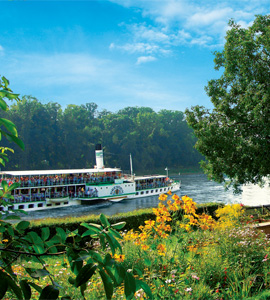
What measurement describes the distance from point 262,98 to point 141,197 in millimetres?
24879

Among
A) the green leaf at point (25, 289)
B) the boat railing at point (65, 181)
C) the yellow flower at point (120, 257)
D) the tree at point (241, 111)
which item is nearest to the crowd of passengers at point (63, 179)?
the boat railing at point (65, 181)

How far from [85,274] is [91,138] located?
233 feet

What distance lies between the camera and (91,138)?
71125mm

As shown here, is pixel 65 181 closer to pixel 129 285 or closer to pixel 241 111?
pixel 241 111

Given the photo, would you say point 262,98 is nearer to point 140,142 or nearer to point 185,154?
point 140,142

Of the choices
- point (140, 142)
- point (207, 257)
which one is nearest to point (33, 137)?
point (140, 142)

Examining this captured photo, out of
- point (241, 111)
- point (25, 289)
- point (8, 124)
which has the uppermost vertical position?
point (241, 111)

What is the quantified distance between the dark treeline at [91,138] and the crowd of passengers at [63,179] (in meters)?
25.7

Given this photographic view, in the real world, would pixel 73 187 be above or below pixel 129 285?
below

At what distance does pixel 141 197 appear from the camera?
3616 centimetres

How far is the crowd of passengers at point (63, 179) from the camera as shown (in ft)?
96.6

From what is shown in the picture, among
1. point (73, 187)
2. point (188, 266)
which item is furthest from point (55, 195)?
point (188, 266)

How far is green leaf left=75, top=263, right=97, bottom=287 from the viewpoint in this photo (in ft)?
3.46

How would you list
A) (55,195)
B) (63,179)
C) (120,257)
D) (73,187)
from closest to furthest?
(120,257) < (55,195) < (63,179) < (73,187)
